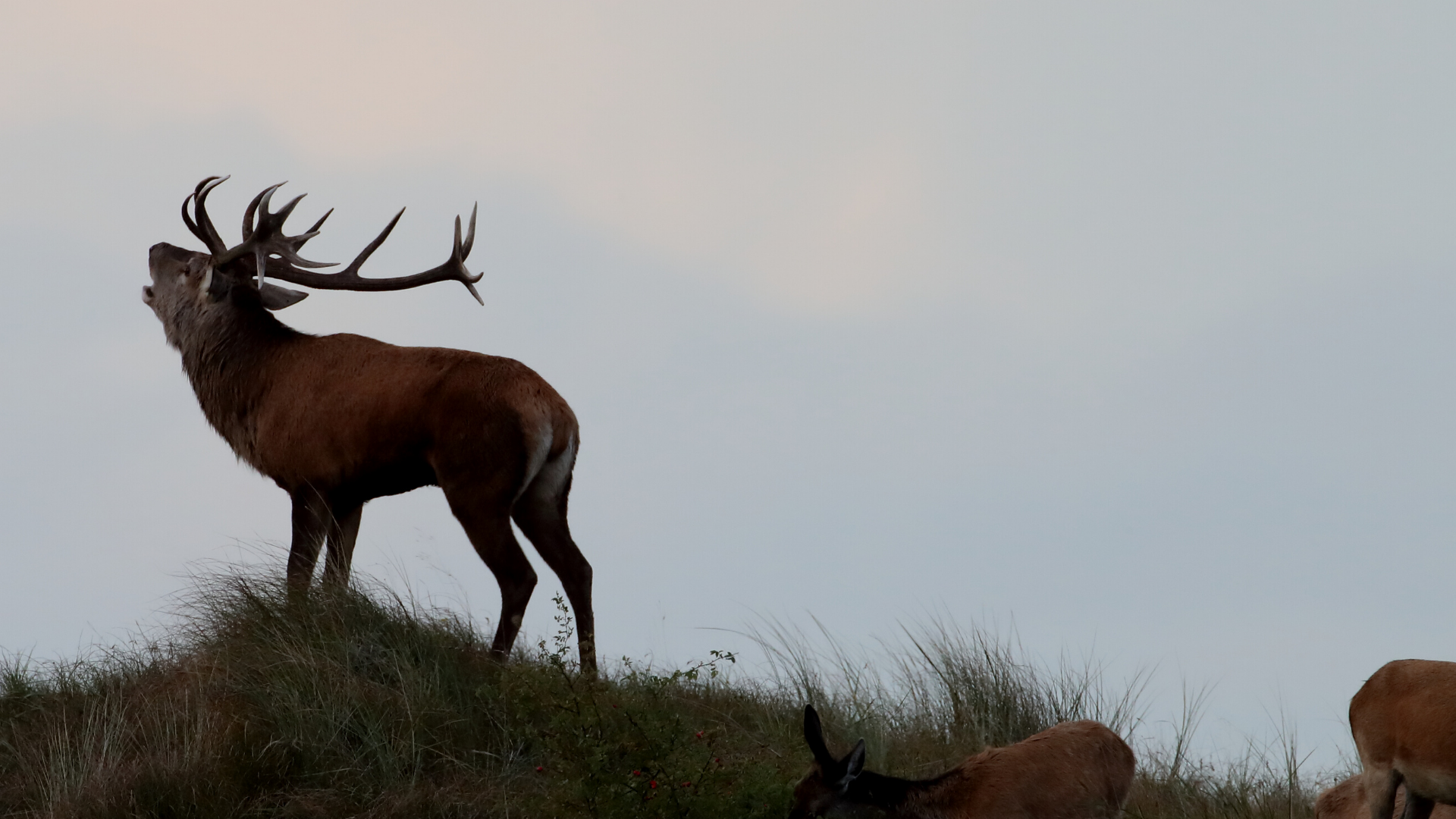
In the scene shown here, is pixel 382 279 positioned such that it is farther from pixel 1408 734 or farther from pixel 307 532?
pixel 1408 734

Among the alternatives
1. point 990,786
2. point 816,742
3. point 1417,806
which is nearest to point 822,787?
point 816,742

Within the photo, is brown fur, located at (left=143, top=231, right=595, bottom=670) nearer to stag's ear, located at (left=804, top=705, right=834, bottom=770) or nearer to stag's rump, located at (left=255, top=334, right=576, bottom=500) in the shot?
stag's rump, located at (left=255, top=334, right=576, bottom=500)

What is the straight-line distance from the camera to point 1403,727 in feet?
21.3

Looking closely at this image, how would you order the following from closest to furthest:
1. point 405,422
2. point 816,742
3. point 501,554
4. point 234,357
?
point 816,742 → point 501,554 → point 405,422 → point 234,357

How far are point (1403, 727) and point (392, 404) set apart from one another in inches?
245

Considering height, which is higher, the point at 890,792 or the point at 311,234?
the point at 311,234

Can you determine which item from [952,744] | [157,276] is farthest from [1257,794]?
[157,276]

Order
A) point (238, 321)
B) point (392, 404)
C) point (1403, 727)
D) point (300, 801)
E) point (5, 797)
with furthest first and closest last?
point (238, 321) → point (392, 404) → point (5, 797) → point (300, 801) → point (1403, 727)

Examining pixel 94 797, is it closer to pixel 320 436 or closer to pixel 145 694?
pixel 145 694

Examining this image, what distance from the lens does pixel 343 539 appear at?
1009 centimetres

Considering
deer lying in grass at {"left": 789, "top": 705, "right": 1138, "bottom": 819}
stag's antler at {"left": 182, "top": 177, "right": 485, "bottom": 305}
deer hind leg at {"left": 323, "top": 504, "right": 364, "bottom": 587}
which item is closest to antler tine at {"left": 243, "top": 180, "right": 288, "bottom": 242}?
stag's antler at {"left": 182, "top": 177, "right": 485, "bottom": 305}

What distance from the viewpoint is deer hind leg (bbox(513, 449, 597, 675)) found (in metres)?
10.0

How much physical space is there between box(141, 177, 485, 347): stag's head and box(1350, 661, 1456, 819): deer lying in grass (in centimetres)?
697

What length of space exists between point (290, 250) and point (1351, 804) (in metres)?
8.06
